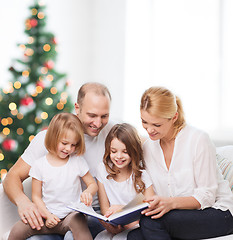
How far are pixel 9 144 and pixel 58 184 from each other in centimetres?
173

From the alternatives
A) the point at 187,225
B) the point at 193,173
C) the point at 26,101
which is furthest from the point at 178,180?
the point at 26,101

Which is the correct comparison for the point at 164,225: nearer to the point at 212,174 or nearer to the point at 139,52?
the point at 212,174

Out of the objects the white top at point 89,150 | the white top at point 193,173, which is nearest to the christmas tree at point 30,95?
the white top at point 89,150

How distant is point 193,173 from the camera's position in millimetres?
1919

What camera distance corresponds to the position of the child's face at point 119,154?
197 cm

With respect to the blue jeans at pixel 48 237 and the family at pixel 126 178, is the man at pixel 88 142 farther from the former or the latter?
the blue jeans at pixel 48 237

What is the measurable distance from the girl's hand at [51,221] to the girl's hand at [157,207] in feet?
1.54

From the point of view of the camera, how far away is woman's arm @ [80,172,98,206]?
1.86 meters

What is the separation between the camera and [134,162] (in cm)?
201

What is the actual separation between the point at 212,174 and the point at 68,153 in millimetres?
738

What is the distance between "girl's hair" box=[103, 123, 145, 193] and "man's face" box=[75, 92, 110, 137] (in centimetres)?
Result: 13

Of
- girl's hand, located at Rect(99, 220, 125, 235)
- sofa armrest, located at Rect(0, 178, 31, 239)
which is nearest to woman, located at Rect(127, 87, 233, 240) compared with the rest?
girl's hand, located at Rect(99, 220, 125, 235)

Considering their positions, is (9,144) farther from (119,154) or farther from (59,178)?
(119,154)

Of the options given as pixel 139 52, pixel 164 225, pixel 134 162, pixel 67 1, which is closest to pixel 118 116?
pixel 139 52
